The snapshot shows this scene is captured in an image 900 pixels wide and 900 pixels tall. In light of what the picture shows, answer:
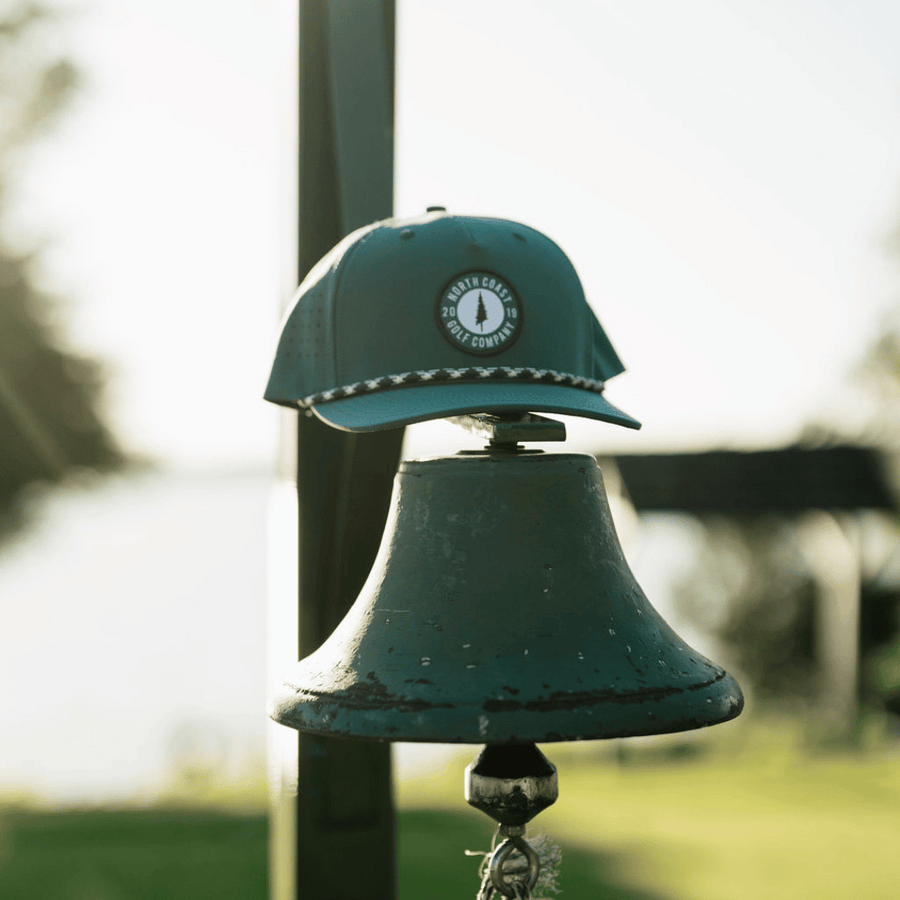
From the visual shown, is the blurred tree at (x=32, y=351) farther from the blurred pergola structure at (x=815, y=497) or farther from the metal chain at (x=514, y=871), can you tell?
the metal chain at (x=514, y=871)

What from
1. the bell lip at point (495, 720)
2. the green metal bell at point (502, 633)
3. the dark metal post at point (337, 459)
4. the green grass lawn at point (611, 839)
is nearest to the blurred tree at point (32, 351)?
the green grass lawn at point (611, 839)

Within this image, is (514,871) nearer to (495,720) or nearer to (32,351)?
(495,720)

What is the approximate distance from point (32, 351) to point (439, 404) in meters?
A: 12.8

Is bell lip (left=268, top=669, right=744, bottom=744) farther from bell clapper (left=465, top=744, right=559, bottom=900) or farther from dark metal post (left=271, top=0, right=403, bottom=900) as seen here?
dark metal post (left=271, top=0, right=403, bottom=900)

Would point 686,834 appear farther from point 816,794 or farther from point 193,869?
point 193,869

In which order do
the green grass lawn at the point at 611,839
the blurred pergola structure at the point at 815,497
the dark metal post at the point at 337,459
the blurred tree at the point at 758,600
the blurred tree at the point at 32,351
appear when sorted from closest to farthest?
1. the dark metal post at the point at 337,459
2. the green grass lawn at the point at 611,839
3. the blurred pergola structure at the point at 815,497
4. the blurred tree at the point at 758,600
5. the blurred tree at the point at 32,351

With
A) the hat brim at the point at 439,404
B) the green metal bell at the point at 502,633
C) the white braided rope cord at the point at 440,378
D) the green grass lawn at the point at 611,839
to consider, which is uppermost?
the white braided rope cord at the point at 440,378

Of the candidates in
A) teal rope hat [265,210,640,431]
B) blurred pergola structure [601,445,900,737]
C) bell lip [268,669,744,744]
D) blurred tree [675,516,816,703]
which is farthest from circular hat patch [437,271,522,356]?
blurred tree [675,516,816,703]

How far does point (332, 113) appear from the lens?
1823 mm

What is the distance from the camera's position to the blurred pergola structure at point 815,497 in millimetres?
7441

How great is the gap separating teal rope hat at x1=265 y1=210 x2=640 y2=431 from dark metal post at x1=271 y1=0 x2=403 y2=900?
44cm

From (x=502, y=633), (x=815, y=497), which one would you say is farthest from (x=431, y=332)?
(x=815, y=497)

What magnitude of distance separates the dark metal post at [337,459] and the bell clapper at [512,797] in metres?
0.54

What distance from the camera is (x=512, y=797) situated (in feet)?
4.18
